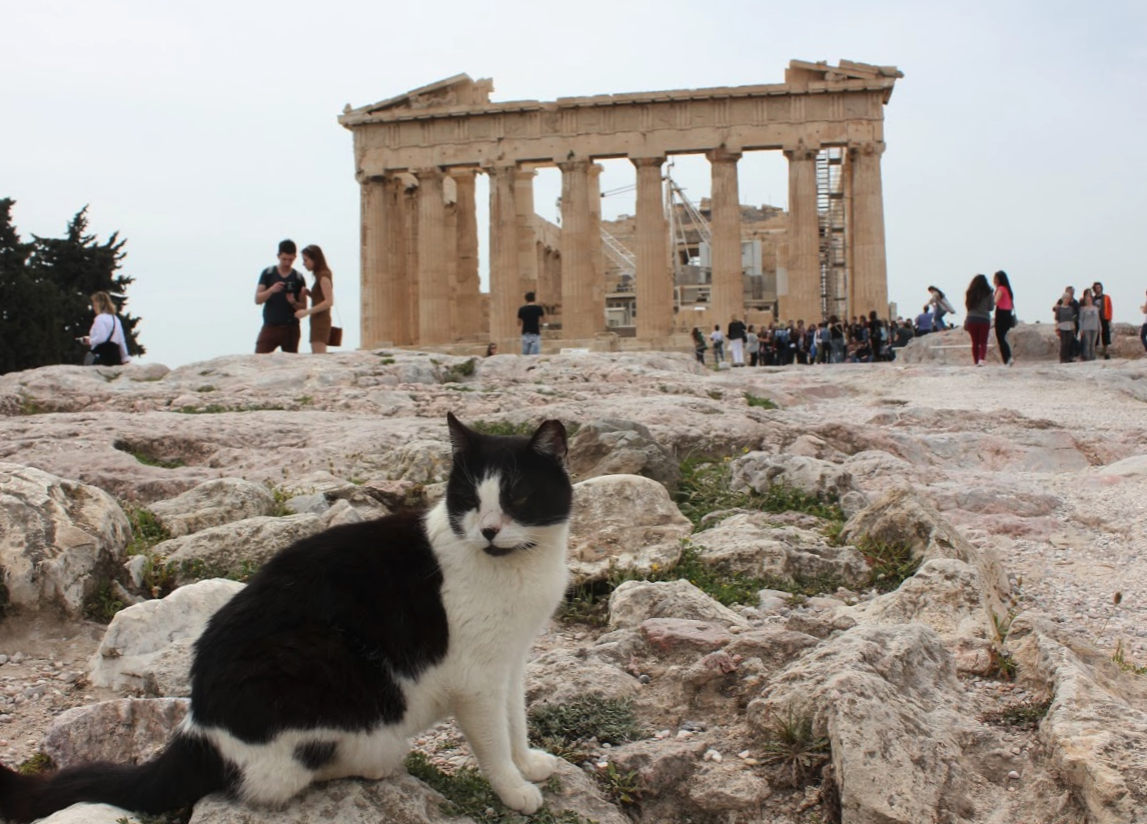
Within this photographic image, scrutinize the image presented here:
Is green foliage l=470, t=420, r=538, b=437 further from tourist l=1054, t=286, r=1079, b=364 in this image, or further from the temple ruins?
the temple ruins

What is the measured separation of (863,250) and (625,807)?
114 ft

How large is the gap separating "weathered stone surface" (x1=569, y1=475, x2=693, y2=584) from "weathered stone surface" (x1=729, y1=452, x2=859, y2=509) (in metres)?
1.29

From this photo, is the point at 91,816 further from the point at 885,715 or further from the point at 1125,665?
the point at 1125,665

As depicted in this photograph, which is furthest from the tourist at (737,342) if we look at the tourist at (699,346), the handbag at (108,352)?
the handbag at (108,352)

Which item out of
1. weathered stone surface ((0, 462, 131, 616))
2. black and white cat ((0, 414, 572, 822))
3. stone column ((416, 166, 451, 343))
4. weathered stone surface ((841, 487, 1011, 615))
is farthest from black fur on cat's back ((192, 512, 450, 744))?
stone column ((416, 166, 451, 343))

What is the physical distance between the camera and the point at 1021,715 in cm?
407

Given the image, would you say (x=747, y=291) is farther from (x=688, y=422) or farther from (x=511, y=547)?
(x=511, y=547)

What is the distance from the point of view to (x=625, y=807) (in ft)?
12.0

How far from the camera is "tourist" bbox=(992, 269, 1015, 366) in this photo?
20406 mm

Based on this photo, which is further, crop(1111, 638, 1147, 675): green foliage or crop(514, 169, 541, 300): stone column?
crop(514, 169, 541, 300): stone column

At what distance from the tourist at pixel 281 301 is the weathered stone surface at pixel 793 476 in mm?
7132

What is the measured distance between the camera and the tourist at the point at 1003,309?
2041cm

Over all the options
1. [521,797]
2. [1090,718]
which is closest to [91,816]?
[521,797]

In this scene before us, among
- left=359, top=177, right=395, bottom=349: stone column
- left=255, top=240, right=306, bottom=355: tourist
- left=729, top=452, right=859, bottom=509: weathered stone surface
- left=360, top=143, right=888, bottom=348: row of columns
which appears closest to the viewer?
left=729, top=452, right=859, bottom=509: weathered stone surface
